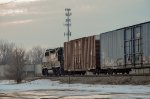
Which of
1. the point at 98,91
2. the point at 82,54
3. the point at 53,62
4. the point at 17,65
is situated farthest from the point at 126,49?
the point at 17,65

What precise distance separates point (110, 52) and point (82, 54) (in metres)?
5.93

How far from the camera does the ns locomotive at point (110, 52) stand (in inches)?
1130

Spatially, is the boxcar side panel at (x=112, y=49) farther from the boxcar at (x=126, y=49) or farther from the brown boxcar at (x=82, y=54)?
the brown boxcar at (x=82, y=54)

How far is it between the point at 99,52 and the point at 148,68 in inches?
354

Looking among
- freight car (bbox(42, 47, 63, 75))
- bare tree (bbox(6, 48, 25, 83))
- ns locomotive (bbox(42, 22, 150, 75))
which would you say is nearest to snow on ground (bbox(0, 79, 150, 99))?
ns locomotive (bbox(42, 22, 150, 75))

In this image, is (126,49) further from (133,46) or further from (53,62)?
(53,62)

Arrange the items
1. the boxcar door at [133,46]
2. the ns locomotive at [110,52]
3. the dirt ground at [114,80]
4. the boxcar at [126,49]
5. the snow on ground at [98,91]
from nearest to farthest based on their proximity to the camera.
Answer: the snow on ground at [98,91], the dirt ground at [114,80], the boxcar at [126,49], the ns locomotive at [110,52], the boxcar door at [133,46]

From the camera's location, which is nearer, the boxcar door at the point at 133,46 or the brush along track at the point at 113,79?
the brush along track at the point at 113,79

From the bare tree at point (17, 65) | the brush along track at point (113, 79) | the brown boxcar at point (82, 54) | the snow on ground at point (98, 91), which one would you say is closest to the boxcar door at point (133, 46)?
the brush along track at point (113, 79)

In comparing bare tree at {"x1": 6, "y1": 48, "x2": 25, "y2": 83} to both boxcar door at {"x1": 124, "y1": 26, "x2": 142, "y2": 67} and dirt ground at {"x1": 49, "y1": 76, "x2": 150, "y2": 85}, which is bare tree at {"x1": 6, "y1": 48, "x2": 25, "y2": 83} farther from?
boxcar door at {"x1": 124, "y1": 26, "x2": 142, "y2": 67}

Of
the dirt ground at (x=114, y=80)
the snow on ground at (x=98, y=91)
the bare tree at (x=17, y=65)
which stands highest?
the bare tree at (x=17, y=65)

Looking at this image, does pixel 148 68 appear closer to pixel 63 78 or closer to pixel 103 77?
pixel 103 77

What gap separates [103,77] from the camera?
32.8 m

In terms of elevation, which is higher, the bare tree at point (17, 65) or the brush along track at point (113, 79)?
the bare tree at point (17, 65)
